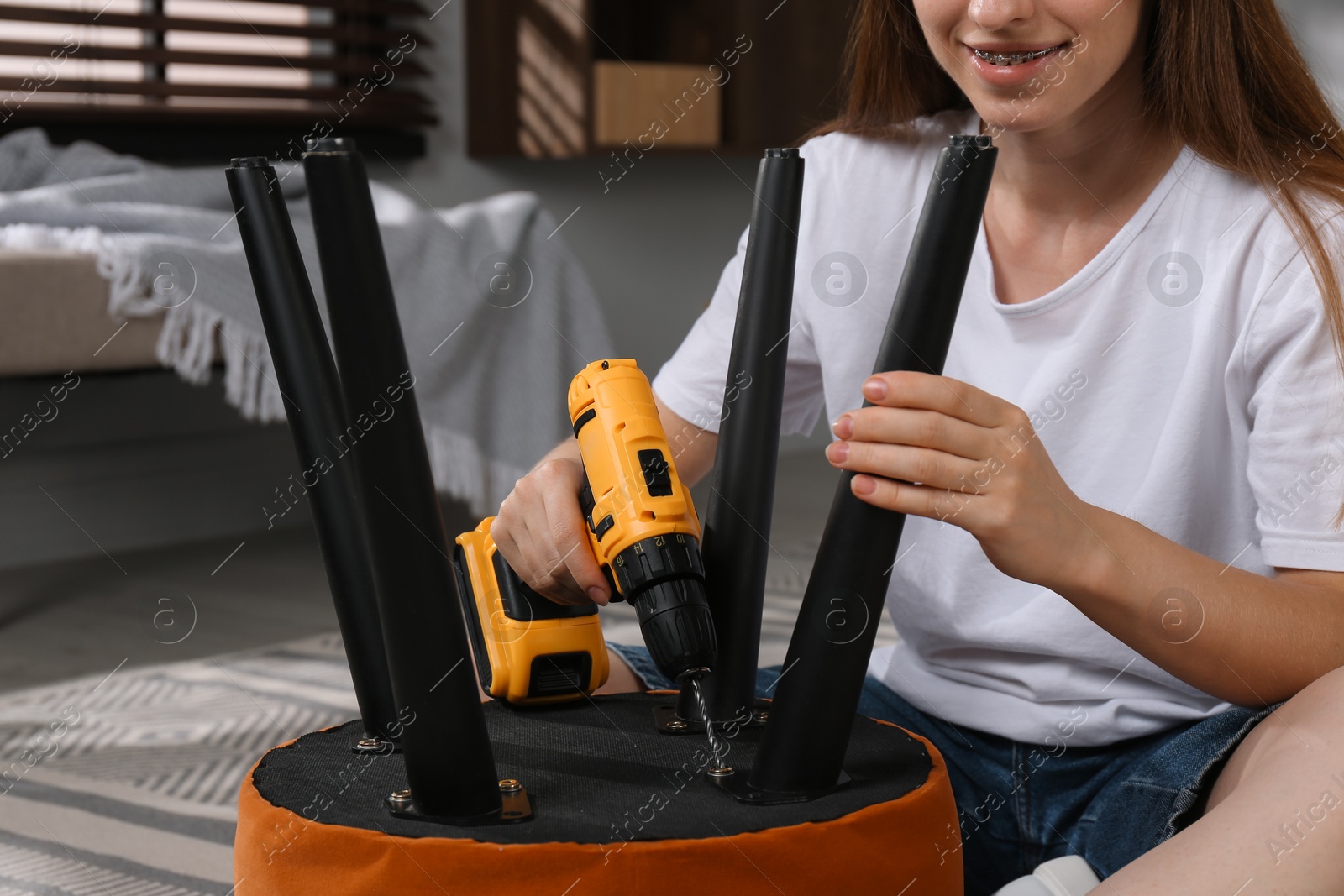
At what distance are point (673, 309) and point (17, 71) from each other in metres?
1.53

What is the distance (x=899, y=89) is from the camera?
952 millimetres

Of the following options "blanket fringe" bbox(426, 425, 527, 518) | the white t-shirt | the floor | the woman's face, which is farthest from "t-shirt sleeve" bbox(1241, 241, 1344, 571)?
"blanket fringe" bbox(426, 425, 527, 518)

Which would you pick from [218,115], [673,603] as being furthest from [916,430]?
[218,115]

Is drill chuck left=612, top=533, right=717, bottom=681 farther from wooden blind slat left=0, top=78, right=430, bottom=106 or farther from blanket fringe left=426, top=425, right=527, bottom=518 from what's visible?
wooden blind slat left=0, top=78, right=430, bottom=106

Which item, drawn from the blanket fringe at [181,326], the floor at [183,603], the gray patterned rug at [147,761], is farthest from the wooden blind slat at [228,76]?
the gray patterned rug at [147,761]

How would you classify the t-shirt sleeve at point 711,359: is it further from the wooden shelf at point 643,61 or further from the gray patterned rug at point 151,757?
the wooden shelf at point 643,61

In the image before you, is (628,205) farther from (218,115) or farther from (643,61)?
(218,115)

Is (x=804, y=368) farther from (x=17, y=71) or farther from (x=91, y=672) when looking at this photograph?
(x=17, y=71)

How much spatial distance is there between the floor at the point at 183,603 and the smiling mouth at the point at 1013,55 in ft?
3.21

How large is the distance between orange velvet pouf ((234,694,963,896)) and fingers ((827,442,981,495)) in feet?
0.44

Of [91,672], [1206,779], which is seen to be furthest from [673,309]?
[1206,779]

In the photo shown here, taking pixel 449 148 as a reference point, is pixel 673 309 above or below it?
below

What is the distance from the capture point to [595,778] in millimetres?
584

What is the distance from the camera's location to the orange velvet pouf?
501 mm
